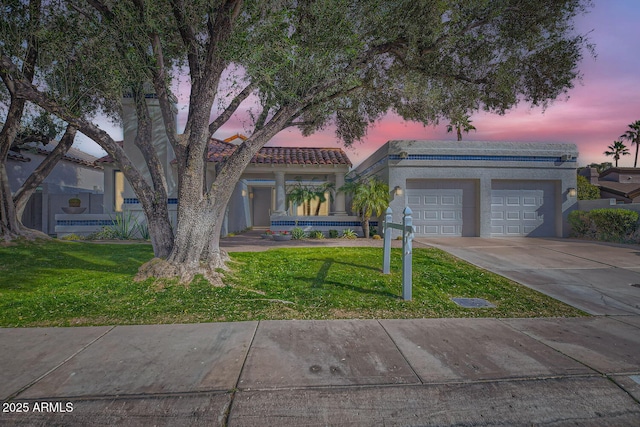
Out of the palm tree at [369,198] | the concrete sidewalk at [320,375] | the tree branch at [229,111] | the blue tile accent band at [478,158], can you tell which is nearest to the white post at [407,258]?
the concrete sidewalk at [320,375]

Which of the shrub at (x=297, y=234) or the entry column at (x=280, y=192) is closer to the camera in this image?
the shrub at (x=297, y=234)

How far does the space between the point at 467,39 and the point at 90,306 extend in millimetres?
9316

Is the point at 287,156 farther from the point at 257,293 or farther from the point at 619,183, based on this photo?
the point at 619,183

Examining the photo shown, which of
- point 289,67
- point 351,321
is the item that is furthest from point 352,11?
point 351,321

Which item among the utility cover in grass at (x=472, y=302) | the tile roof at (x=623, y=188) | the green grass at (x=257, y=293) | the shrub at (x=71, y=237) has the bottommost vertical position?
the utility cover in grass at (x=472, y=302)

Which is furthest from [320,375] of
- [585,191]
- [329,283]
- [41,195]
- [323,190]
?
[585,191]

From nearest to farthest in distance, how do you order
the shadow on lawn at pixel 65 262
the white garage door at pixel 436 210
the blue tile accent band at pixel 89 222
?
the shadow on lawn at pixel 65 262
the blue tile accent band at pixel 89 222
the white garage door at pixel 436 210

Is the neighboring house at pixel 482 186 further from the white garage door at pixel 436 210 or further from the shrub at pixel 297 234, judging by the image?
the shrub at pixel 297 234

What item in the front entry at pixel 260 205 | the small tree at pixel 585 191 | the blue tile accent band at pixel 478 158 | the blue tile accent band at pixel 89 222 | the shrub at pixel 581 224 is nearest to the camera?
the shrub at pixel 581 224

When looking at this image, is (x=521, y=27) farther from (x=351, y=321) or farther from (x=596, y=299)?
(x=351, y=321)

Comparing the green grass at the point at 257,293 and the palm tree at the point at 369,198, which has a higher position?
the palm tree at the point at 369,198

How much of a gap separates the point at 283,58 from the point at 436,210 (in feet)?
32.1

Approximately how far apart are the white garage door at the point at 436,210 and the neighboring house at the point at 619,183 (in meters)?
19.3

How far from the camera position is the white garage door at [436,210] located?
14039 millimetres
